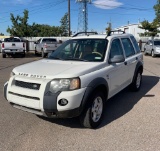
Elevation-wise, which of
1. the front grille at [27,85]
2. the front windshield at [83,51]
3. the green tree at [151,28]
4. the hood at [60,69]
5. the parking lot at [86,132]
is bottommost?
the parking lot at [86,132]

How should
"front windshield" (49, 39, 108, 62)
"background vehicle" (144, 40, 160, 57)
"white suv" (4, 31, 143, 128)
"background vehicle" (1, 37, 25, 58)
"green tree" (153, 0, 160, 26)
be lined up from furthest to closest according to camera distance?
"green tree" (153, 0, 160, 26), "background vehicle" (144, 40, 160, 57), "background vehicle" (1, 37, 25, 58), "front windshield" (49, 39, 108, 62), "white suv" (4, 31, 143, 128)

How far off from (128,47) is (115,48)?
1.08m

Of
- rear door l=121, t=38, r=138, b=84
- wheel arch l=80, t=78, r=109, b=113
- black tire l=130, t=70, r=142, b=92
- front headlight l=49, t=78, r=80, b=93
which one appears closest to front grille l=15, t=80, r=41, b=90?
front headlight l=49, t=78, r=80, b=93

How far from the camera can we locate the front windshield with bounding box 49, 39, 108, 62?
16.3ft

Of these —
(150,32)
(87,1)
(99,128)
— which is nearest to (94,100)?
(99,128)

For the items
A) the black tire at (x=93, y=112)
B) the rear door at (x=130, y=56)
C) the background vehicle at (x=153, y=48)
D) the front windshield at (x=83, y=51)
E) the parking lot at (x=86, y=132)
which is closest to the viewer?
the parking lot at (x=86, y=132)

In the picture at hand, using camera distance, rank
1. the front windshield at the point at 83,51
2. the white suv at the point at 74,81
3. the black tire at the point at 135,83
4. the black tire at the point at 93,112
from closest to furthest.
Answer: the white suv at the point at 74,81 → the black tire at the point at 93,112 → the front windshield at the point at 83,51 → the black tire at the point at 135,83

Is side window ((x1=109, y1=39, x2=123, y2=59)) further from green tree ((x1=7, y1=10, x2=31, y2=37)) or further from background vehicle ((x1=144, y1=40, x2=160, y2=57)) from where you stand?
green tree ((x1=7, y1=10, x2=31, y2=37))

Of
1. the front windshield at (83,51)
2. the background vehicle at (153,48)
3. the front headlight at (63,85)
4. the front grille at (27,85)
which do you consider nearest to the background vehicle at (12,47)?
the background vehicle at (153,48)

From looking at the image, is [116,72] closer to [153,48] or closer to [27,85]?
[27,85]

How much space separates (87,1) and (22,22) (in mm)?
18511

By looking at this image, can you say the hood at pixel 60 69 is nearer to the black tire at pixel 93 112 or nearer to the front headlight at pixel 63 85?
the front headlight at pixel 63 85

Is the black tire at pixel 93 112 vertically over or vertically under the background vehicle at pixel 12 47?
under

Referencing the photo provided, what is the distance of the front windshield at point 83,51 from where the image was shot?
4961mm
